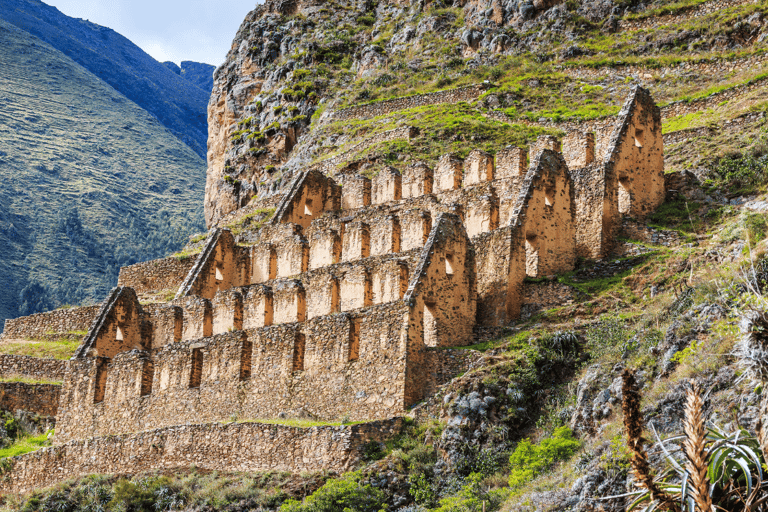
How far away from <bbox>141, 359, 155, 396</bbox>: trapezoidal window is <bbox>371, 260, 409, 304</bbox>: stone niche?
8349 mm

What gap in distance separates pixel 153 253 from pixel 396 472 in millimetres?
79699

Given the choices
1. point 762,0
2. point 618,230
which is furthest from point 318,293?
point 762,0

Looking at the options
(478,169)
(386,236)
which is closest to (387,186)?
(478,169)

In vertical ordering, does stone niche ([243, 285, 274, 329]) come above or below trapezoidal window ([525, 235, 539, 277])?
below

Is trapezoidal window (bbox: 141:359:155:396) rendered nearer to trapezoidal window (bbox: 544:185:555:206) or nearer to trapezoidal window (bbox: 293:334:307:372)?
trapezoidal window (bbox: 293:334:307:372)

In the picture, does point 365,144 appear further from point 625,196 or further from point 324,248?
point 625,196

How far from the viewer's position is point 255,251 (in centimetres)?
4028

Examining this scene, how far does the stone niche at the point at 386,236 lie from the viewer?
112 ft

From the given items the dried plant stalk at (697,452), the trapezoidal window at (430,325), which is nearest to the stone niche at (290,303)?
the trapezoidal window at (430,325)

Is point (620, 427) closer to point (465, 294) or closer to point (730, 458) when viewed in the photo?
point (730, 458)

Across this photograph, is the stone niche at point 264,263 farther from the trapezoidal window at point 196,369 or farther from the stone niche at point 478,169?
the stone niche at point 478,169

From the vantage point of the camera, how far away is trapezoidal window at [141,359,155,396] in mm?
33031

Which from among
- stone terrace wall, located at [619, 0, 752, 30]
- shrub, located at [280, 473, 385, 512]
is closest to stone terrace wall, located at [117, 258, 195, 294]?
shrub, located at [280, 473, 385, 512]

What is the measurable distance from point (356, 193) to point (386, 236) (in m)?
8.32
